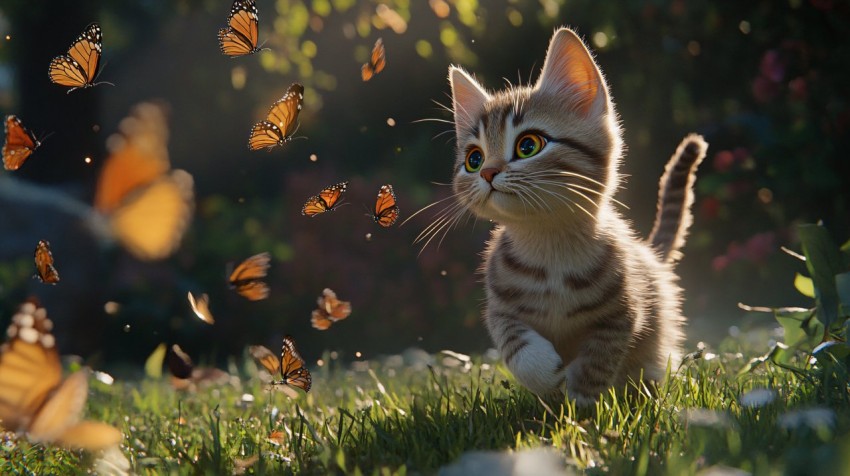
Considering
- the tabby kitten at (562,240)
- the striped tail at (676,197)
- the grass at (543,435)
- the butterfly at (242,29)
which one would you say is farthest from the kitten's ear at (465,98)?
the grass at (543,435)

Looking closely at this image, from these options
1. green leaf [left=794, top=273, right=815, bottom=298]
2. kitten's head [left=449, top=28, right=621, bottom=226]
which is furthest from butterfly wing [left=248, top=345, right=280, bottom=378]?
green leaf [left=794, top=273, right=815, bottom=298]

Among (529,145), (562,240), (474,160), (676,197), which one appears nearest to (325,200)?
(474,160)

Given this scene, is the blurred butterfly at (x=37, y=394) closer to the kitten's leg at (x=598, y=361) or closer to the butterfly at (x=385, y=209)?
the butterfly at (x=385, y=209)

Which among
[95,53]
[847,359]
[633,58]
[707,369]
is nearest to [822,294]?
[847,359]

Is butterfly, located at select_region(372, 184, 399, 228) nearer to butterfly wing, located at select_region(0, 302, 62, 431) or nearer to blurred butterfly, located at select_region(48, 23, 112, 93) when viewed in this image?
blurred butterfly, located at select_region(48, 23, 112, 93)

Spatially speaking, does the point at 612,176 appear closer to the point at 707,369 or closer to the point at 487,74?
the point at 707,369

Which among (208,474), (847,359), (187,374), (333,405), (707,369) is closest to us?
(208,474)

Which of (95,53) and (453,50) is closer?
(95,53)

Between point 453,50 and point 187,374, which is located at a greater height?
point 453,50
